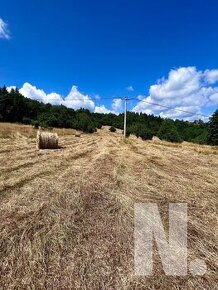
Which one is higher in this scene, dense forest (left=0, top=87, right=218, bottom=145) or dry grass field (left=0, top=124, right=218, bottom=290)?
dense forest (left=0, top=87, right=218, bottom=145)

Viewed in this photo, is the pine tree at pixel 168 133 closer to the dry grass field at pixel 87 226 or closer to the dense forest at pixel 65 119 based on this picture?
the dense forest at pixel 65 119

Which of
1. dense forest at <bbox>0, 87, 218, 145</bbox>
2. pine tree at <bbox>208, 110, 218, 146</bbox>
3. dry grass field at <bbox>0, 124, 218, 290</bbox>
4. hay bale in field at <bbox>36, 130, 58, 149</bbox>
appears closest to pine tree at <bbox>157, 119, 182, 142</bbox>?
dense forest at <bbox>0, 87, 218, 145</bbox>

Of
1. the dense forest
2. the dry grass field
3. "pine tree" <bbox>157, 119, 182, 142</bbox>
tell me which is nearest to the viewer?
the dry grass field

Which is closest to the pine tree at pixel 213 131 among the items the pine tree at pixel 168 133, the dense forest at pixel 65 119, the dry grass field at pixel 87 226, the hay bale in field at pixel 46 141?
the dense forest at pixel 65 119

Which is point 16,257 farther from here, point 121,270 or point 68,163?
point 68,163

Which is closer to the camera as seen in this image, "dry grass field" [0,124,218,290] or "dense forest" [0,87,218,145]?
"dry grass field" [0,124,218,290]

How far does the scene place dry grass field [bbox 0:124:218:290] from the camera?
129 inches

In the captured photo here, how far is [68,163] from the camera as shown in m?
10.1

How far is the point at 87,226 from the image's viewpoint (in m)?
4.50

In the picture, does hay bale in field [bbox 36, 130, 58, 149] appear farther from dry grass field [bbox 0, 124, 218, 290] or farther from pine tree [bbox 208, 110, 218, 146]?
pine tree [bbox 208, 110, 218, 146]

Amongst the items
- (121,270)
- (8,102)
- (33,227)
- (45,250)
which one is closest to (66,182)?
(33,227)

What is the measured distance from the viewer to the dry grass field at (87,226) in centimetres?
327

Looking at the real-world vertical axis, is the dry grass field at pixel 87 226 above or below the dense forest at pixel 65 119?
below

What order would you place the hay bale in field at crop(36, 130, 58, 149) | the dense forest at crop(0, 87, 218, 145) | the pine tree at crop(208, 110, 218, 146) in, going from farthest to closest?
1. the dense forest at crop(0, 87, 218, 145)
2. the pine tree at crop(208, 110, 218, 146)
3. the hay bale in field at crop(36, 130, 58, 149)
